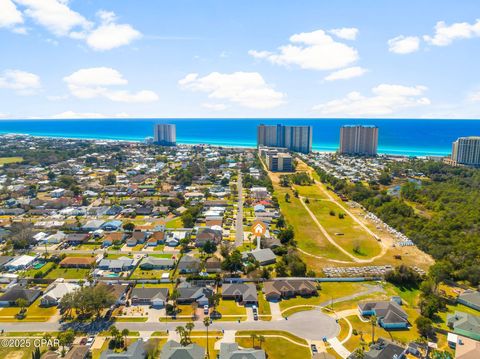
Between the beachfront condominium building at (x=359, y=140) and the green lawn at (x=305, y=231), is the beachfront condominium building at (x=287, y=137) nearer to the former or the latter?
the beachfront condominium building at (x=359, y=140)

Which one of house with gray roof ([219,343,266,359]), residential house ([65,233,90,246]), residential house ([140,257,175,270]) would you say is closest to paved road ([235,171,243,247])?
residential house ([140,257,175,270])

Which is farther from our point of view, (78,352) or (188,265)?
(188,265)

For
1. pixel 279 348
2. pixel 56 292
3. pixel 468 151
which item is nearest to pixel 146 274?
pixel 56 292

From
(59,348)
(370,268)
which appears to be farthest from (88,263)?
(370,268)

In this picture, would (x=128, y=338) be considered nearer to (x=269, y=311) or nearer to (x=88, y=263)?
(x=269, y=311)

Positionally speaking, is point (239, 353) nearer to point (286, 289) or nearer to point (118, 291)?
point (286, 289)
